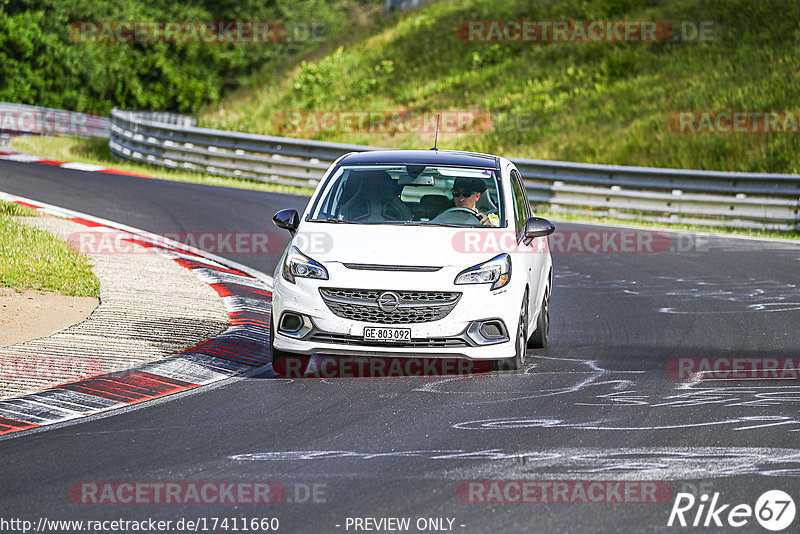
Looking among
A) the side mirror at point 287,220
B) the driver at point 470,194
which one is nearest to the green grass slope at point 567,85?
the driver at point 470,194

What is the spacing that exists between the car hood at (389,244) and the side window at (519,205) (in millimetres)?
535

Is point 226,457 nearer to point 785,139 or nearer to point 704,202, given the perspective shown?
point 704,202

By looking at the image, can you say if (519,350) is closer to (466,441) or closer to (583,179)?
(466,441)

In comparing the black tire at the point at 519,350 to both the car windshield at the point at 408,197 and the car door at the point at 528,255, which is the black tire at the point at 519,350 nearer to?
the car door at the point at 528,255

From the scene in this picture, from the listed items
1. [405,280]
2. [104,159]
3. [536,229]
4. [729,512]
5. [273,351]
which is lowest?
[729,512]

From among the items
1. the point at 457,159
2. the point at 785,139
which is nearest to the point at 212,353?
the point at 457,159

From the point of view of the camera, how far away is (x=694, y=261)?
16.7 meters

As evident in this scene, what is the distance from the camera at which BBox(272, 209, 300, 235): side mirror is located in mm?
9273

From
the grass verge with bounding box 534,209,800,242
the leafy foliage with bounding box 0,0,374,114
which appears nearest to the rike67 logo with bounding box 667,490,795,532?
the grass verge with bounding box 534,209,800,242

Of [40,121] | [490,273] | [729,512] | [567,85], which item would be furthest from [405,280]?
[40,121]

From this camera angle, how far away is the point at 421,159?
9.99 meters

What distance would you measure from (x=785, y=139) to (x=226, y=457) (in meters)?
23.2

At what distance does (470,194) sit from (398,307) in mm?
1693

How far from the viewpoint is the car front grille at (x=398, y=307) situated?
8469 millimetres
